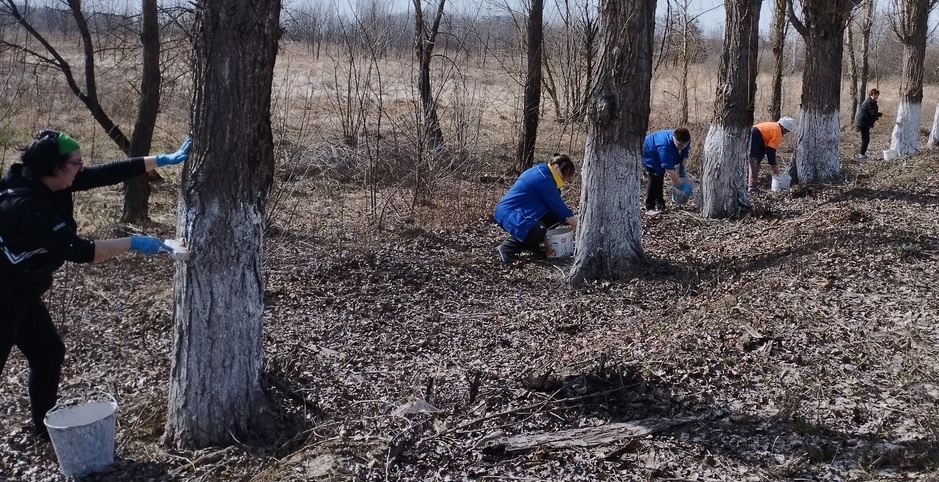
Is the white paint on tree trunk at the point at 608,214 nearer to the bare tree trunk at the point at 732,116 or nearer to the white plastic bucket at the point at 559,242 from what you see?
the white plastic bucket at the point at 559,242

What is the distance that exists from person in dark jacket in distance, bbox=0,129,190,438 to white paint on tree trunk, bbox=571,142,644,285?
3894 millimetres

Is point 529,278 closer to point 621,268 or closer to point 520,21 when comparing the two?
point 621,268

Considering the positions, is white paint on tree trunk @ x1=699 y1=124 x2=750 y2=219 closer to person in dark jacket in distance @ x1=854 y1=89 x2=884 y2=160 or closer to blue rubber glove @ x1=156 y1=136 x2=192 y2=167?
blue rubber glove @ x1=156 y1=136 x2=192 y2=167

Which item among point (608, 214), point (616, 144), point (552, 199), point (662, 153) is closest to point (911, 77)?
point (662, 153)

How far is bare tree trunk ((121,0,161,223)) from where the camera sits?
28.7ft

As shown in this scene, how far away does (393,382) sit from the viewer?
4617 mm

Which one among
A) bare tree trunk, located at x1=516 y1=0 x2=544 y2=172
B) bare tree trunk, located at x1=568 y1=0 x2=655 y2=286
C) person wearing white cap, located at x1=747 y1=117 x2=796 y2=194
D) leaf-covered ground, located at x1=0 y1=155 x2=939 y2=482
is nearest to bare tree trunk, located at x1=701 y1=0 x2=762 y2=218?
leaf-covered ground, located at x1=0 y1=155 x2=939 y2=482

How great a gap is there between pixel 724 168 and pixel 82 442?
7.55 meters

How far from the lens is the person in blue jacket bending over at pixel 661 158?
Result: 369 inches

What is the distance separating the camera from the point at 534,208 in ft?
24.8

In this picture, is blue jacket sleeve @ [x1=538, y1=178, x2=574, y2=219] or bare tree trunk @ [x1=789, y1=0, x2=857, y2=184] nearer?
blue jacket sleeve @ [x1=538, y1=178, x2=574, y2=219]

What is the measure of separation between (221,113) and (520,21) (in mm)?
10400

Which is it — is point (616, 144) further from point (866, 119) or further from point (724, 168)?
point (866, 119)

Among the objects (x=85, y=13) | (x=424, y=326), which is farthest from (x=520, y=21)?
(x=424, y=326)
